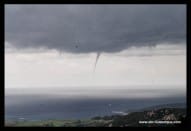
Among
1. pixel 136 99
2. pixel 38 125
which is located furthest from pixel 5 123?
pixel 136 99

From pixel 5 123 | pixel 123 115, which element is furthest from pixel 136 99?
pixel 5 123
